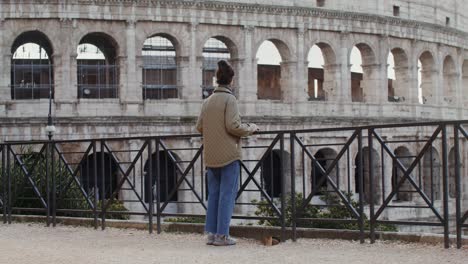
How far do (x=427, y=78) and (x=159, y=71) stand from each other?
12.6m

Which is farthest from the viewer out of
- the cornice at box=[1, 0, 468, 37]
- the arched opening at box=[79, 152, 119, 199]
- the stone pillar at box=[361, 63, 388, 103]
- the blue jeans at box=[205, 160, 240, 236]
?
the stone pillar at box=[361, 63, 388, 103]

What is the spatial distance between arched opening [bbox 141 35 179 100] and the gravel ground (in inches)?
1078

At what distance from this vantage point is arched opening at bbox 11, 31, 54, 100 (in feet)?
128

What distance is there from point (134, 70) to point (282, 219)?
24537mm

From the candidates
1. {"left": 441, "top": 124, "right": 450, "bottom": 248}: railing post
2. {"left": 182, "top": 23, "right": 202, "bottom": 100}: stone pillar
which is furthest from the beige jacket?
{"left": 182, "top": 23, "right": 202, "bottom": 100}: stone pillar

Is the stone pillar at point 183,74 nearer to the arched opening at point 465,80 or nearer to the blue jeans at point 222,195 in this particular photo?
the arched opening at point 465,80

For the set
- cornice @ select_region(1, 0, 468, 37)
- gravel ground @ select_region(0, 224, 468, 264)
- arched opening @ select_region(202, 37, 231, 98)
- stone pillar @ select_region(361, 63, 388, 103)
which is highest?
cornice @ select_region(1, 0, 468, 37)

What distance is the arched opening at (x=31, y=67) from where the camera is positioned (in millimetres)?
38969

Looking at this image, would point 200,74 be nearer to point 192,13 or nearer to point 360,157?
point 192,13

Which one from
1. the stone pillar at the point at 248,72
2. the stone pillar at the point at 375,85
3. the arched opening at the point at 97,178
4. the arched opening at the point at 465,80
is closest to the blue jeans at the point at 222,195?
the arched opening at the point at 97,178

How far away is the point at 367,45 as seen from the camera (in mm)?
41969

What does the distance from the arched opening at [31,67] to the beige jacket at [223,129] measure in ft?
83.8

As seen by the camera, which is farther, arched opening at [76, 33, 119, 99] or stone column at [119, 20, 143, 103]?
arched opening at [76, 33, 119, 99]

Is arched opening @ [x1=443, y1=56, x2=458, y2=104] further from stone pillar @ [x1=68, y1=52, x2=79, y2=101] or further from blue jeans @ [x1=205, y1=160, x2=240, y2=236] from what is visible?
blue jeans @ [x1=205, y1=160, x2=240, y2=236]
